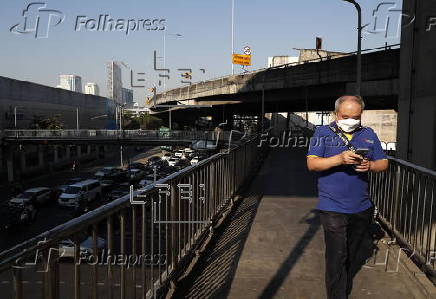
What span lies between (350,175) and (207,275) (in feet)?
7.08

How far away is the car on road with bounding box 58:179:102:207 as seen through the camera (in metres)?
34.0

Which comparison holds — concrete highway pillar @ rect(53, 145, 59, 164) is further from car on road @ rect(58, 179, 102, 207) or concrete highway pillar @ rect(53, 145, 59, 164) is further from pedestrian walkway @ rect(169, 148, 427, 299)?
pedestrian walkway @ rect(169, 148, 427, 299)

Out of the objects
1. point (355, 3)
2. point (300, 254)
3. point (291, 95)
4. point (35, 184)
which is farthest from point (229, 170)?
point (35, 184)

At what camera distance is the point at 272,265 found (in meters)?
4.68

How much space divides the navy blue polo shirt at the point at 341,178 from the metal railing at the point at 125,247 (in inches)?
60.3

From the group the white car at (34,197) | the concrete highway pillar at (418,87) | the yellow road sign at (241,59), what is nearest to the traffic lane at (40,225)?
the white car at (34,197)

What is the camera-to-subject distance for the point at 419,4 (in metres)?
10.8

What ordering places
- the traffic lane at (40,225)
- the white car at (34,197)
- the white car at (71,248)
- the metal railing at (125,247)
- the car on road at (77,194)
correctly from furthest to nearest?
1. the car on road at (77,194)
2. the white car at (34,197)
3. the traffic lane at (40,225)
4. the white car at (71,248)
5. the metal railing at (125,247)

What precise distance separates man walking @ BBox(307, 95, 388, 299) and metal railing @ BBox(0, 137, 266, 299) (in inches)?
60.7

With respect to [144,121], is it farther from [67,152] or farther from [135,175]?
[135,175]

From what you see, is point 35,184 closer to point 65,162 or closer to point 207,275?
point 65,162

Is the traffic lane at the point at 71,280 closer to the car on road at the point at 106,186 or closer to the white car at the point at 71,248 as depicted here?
the white car at the point at 71,248

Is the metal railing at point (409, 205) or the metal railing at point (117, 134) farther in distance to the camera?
the metal railing at point (117, 134)

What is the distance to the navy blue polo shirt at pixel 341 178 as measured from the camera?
331 centimetres
